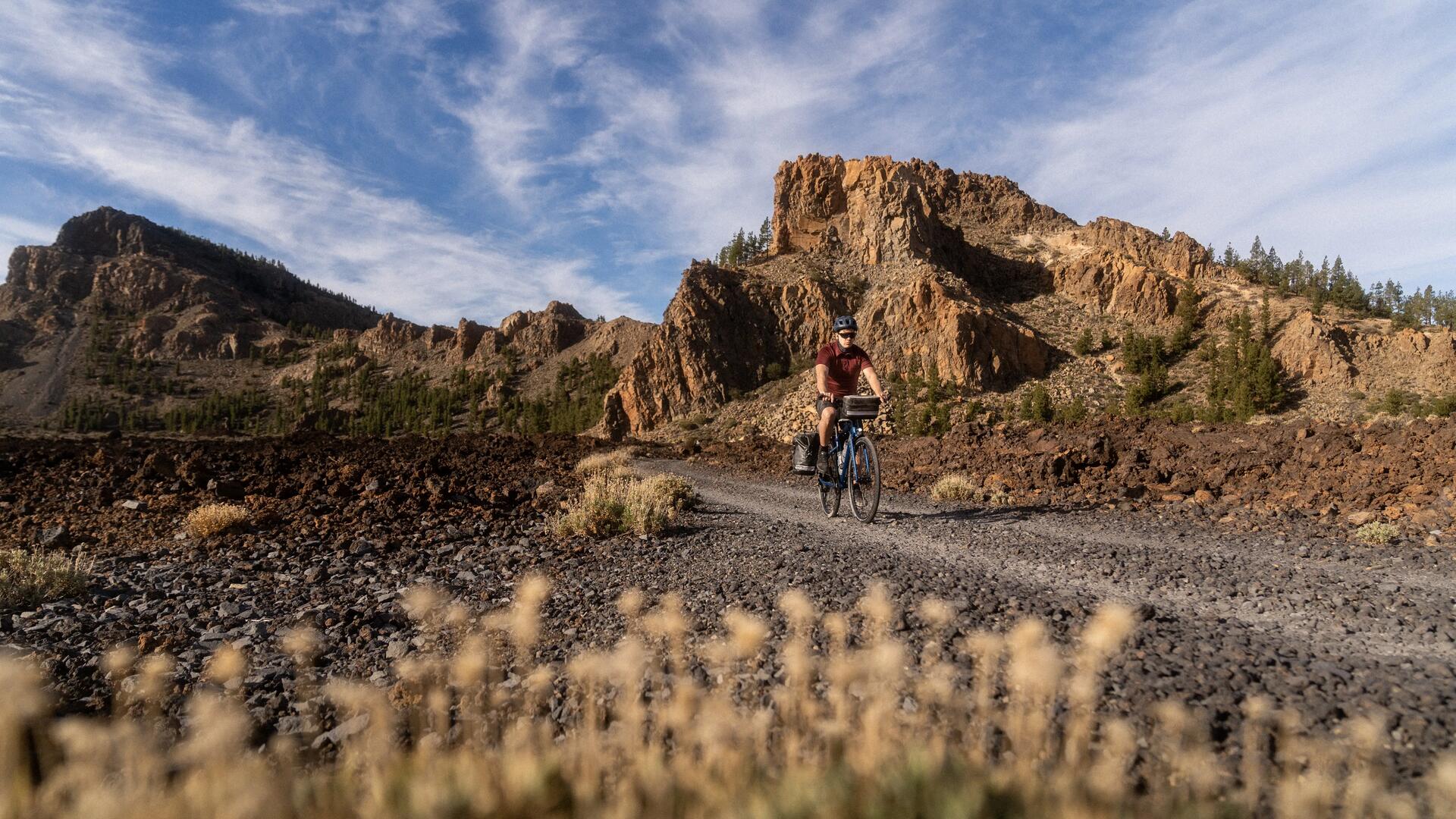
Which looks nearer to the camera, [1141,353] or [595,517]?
[595,517]

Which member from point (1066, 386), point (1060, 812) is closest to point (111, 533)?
point (1060, 812)

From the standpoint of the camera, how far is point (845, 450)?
342 inches

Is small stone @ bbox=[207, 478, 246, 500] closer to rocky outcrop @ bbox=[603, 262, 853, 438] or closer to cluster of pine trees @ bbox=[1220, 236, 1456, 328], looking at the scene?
rocky outcrop @ bbox=[603, 262, 853, 438]

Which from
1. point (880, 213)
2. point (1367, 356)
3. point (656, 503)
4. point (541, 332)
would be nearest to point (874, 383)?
point (656, 503)

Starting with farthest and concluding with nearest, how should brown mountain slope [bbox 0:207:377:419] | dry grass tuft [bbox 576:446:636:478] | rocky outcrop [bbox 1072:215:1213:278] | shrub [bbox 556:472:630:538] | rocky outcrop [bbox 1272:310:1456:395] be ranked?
brown mountain slope [bbox 0:207:377:419] → rocky outcrop [bbox 1072:215:1213:278] → rocky outcrop [bbox 1272:310:1456:395] → dry grass tuft [bbox 576:446:636:478] → shrub [bbox 556:472:630:538]

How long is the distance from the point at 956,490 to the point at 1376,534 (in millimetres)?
5230

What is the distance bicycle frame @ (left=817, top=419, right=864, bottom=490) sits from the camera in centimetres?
859

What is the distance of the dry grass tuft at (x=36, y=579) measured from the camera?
193 inches

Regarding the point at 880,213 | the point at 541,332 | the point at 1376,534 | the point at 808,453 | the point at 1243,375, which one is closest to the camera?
the point at 1376,534

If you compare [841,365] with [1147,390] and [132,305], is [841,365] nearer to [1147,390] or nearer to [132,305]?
[1147,390]

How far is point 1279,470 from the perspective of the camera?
941cm

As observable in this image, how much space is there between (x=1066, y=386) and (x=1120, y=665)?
52.4m

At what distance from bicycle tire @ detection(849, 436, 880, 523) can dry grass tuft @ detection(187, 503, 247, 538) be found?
7.17 metres

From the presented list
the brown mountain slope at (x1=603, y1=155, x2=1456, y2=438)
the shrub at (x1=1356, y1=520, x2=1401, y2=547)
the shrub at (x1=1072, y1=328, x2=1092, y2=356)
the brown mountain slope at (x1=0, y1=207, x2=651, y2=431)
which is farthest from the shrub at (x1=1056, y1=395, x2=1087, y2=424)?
the brown mountain slope at (x1=0, y1=207, x2=651, y2=431)
